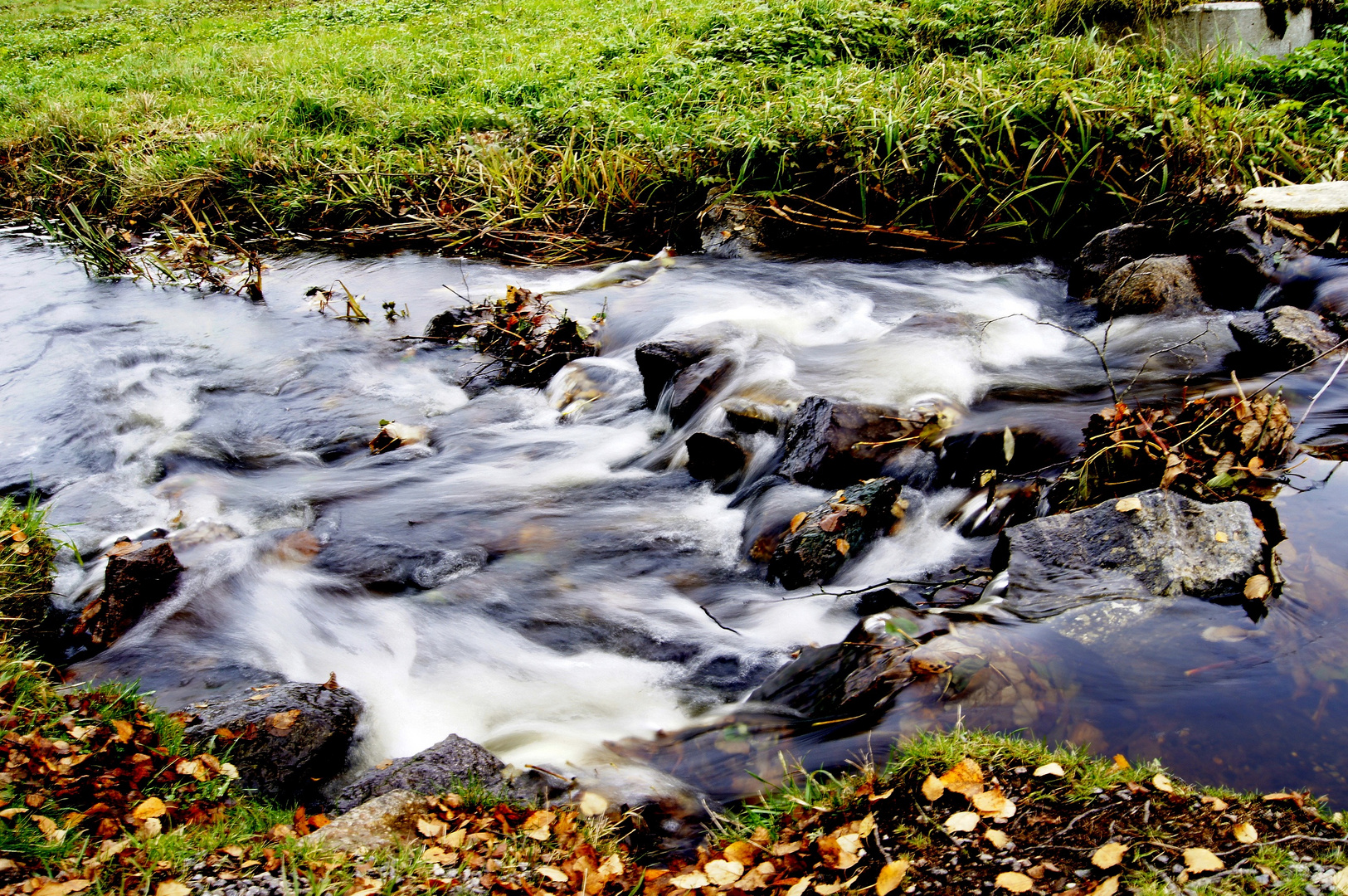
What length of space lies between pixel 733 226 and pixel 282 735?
20.7ft

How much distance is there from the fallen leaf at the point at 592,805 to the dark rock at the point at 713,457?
2.37 meters

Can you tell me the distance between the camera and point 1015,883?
210 cm

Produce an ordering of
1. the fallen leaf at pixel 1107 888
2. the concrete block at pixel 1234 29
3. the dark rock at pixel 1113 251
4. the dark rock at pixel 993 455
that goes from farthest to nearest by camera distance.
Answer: the concrete block at pixel 1234 29, the dark rock at pixel 1113 251, the dark rock at pixel 993 455, the fallen leaf at pixel 1107 888

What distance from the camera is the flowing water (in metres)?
2.80

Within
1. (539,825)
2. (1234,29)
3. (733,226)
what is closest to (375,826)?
(539,825)

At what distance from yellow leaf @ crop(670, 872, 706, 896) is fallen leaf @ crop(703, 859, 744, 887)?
0.06 ft

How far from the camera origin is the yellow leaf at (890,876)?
2188 mm

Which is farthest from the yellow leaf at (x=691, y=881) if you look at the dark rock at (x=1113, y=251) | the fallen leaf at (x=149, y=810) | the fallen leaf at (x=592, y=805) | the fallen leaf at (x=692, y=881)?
the dark rock at (x=1113, y=251)

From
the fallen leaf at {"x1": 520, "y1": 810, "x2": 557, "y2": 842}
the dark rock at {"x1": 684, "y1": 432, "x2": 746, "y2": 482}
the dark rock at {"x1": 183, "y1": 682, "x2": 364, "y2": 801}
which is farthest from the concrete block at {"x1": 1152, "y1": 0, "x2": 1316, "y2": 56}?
the dark rock at {"x1": 183, "y1": 682, "x2": 364, "y2": 801}

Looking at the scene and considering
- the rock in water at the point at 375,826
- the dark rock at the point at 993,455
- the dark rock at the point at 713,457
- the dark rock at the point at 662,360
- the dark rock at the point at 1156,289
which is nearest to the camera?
the rock in water at the point at 375,826

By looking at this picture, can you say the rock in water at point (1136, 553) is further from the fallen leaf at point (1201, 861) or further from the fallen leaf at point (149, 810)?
the fallen leaf at point (149, 810)

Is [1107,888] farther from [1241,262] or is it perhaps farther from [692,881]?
[1241,262]

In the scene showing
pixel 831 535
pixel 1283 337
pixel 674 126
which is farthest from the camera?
pixel 674 126

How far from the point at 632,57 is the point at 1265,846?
10596mm
